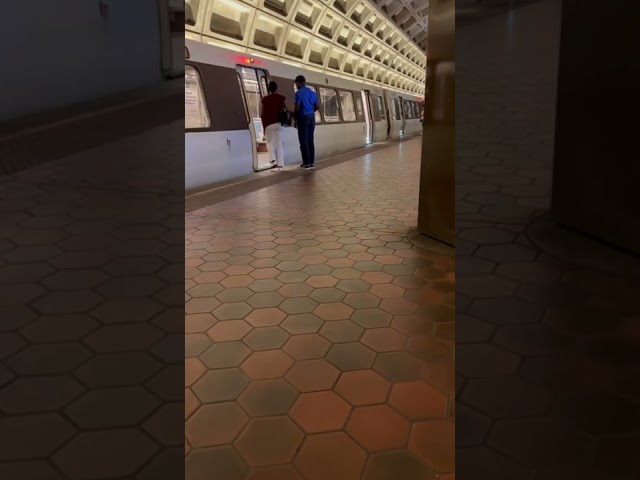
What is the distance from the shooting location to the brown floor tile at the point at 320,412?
1.46 m

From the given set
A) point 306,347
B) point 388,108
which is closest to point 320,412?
point 306,347

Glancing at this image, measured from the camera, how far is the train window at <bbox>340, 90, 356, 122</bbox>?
12438mm

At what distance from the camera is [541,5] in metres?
1.04

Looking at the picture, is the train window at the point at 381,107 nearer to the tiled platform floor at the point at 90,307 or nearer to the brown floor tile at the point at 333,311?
the brown floor tile at the point at 333,311

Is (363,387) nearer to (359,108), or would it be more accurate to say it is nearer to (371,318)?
(371,318)

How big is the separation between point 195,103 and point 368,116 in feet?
30.2

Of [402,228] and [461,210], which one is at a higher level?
[461,210]

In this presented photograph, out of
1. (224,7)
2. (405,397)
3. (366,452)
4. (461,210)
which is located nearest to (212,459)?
(366,452)

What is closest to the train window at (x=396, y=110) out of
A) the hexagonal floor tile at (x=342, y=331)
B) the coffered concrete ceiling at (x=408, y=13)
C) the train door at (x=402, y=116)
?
the train door at (x=402, y=116)

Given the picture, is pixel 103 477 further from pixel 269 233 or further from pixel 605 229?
pixel 269 233

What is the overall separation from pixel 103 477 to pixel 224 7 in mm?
11394

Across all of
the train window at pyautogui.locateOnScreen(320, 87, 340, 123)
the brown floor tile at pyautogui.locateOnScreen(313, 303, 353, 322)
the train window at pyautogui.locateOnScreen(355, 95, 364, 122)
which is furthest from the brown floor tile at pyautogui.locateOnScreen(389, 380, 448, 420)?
the train window at pyautogui.locateOnScreen(355, 95, 364, 122)

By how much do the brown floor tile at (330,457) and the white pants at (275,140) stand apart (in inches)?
Result: 247

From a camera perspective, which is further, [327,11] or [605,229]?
[327,11]
